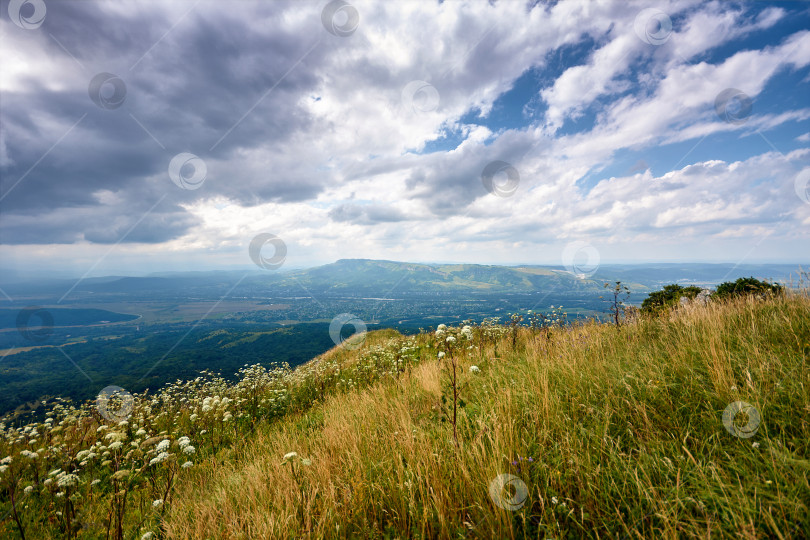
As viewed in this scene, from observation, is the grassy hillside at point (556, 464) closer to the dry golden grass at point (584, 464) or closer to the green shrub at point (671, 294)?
→ the dry golden grass at point (584, 464)

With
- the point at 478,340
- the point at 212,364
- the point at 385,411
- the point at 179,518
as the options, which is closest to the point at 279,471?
the point at 179,518

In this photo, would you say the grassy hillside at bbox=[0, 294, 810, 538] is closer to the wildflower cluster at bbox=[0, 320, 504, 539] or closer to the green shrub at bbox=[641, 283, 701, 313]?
the wildflower cluster at bbox=[0, 320, 504, 539]

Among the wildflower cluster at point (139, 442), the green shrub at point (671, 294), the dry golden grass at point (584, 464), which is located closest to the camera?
the dry golden grass at point (584, 464)

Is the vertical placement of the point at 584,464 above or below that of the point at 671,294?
above

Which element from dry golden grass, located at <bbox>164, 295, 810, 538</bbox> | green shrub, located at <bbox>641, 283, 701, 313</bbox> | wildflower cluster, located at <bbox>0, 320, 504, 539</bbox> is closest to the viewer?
dry golden grass, located at <bbox>164, 295, 810, 538</bbox>

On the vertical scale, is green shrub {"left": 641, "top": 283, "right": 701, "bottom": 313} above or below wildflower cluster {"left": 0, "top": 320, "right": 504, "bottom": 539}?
above

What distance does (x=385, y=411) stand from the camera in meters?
4.57

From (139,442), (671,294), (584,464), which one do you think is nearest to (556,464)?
(584,464)

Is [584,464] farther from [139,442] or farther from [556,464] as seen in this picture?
[139,442]

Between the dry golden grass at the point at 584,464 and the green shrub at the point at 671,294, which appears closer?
the dry golden grass at the point at 584,464

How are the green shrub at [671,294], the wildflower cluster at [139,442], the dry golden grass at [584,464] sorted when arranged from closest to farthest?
the dry golden grass at [584,464], the wildflower cluster at [139,442], the green shrub at [671,294]

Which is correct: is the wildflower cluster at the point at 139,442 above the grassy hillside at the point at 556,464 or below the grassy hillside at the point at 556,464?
below

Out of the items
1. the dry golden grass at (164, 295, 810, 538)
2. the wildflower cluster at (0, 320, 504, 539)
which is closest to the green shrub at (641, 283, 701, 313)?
the wildflower cluster at (0, 320, 504, 539)

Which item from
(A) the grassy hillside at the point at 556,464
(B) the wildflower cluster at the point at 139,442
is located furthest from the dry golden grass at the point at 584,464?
(B) the wildflower cluster at the point at 139,442
